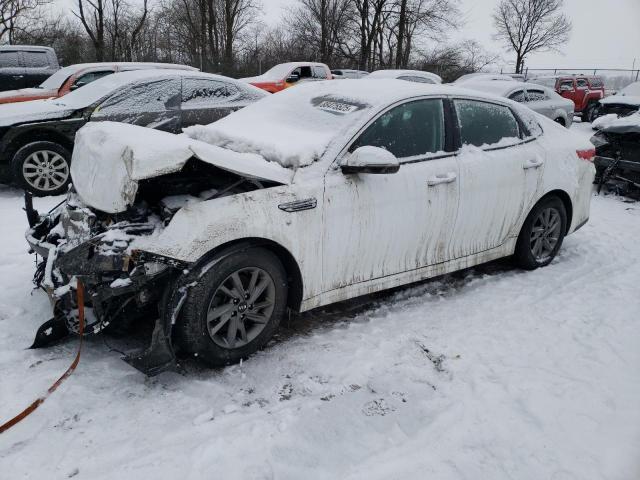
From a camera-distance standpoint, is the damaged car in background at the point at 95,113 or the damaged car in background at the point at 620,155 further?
the damaged car in background at the point at 620,155

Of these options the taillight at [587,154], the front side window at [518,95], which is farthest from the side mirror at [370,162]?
the front side window at [518,95]

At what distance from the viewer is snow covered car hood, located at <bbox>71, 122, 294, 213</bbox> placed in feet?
8.66

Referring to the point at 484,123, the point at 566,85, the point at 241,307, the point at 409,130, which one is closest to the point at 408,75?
the point at 566,85

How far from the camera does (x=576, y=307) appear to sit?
13.1 ft

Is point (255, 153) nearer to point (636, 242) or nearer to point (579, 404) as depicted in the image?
point (579, 404)

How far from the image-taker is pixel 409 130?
3641 mm

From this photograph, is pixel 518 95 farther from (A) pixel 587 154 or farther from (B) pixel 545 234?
(B) pixel 545 234

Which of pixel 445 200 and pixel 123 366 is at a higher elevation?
pixel 445 200

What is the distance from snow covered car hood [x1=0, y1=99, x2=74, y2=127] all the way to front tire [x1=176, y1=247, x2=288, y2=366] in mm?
4984

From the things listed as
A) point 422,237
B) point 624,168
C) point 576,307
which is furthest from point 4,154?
point 624,168

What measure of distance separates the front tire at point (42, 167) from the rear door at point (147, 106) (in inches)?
25.8

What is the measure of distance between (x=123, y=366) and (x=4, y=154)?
15.2ft

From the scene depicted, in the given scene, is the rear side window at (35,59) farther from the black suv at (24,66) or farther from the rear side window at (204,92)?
the rear side window at (204,92)

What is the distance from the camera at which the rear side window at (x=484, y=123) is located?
3.95 metres
